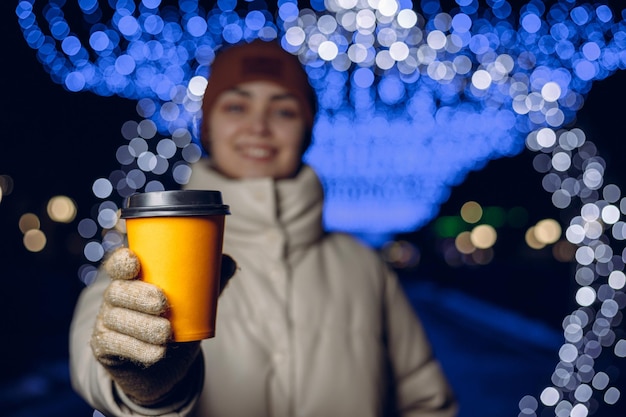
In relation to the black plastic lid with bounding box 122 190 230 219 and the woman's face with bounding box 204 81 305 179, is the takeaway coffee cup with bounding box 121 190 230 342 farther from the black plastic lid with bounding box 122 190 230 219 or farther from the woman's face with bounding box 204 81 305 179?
the woman's face with bounding box 204 81 305 179

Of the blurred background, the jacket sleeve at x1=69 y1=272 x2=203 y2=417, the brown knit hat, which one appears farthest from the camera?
the blurred background

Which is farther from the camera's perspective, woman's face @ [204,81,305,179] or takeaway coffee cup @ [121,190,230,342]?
woman's face @ [204,81,305,179]

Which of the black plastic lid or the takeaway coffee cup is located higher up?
the black plastic lid

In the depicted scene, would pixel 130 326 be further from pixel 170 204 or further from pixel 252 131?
pixel 252 131

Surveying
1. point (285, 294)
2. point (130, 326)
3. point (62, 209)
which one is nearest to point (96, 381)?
point (130, 326)

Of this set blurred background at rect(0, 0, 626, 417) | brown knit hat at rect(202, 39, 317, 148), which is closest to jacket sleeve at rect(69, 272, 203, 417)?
brown knit hat at rect(202, 39, 317, 148)

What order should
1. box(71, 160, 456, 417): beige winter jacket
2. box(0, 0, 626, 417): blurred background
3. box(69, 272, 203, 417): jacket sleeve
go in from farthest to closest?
box(0, 0, 626, 417): blurred background
box(71, 160, 456, 417): beige winter jacket
box(69, 272, 203, 417): jacket sleeve

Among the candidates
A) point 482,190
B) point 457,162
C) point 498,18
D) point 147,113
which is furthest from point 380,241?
point 498,18

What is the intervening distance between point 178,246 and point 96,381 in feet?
1.80

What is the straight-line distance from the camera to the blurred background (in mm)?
8016

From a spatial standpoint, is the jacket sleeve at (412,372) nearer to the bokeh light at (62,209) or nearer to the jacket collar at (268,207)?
the jacket collar at (268,207)

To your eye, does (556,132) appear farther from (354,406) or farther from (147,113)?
(354,406)

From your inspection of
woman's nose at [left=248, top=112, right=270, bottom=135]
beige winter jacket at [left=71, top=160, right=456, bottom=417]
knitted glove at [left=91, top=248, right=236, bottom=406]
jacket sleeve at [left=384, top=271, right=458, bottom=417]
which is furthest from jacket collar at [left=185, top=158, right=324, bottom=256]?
knitted glove at [left=91, top=248, right=236, bottom=406]

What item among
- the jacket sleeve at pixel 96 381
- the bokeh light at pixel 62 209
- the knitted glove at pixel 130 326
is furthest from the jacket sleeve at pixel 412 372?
the bokeh light at pixel 62 209
